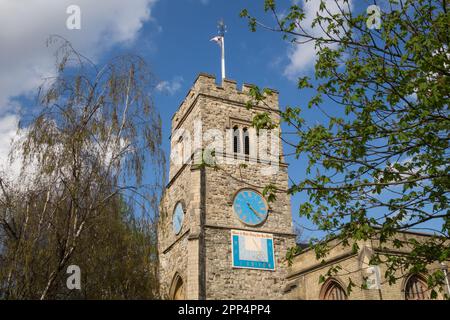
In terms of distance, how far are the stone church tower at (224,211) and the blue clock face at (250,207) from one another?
5cm

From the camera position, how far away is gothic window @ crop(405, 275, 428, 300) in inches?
636

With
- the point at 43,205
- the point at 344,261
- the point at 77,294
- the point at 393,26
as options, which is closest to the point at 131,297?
the point at 77,294

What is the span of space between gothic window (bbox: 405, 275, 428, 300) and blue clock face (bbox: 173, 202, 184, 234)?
33.5ft

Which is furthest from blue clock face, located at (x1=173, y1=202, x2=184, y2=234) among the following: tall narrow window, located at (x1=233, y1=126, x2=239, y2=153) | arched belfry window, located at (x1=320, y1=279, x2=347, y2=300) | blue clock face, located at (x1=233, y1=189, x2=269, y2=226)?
arched belfry window, located at (x1=320, y1=279, x2=347, y2=300)

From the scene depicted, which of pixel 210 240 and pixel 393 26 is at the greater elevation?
pixel 393 26

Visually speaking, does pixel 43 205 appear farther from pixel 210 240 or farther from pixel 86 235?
pixel 210 240

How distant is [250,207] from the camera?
818 inches

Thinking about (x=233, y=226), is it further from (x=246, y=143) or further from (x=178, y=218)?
(x=246, y=143)

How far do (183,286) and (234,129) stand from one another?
8201 millimetres

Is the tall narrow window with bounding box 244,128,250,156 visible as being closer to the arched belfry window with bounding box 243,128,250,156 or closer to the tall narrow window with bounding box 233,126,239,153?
the arched belfry window with bounding box 243,128,250,156

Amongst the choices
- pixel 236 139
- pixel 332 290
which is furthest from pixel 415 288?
pixel 236 139

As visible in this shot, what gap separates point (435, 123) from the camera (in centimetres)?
666

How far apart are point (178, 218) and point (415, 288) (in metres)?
10.9

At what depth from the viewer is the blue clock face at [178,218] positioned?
837 inches
